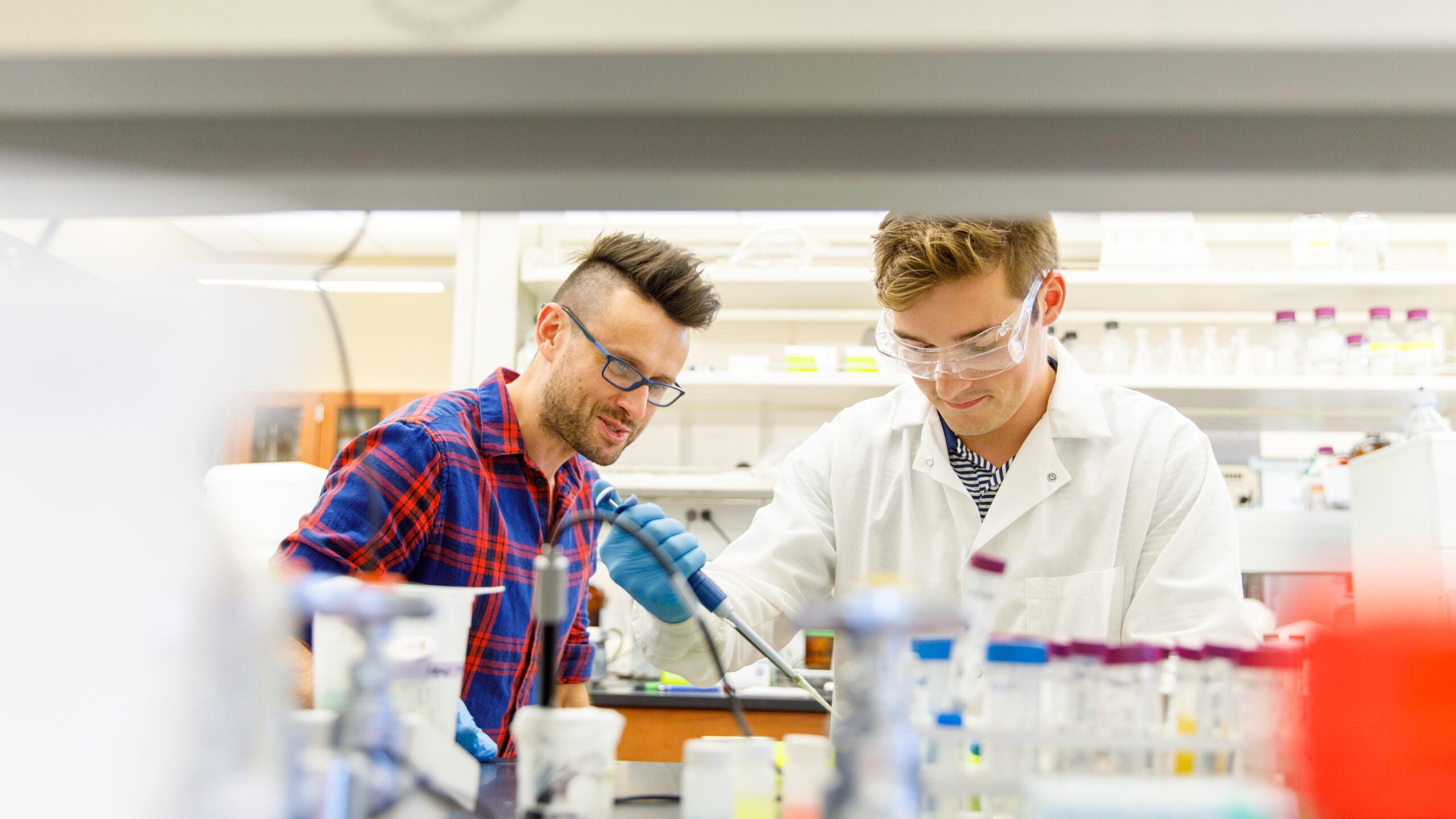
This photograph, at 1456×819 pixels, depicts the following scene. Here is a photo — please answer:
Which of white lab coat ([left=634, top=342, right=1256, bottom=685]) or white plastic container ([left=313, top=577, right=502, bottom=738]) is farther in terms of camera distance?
white lab coat ([left=634, top=342, right=1256, bottom=685])

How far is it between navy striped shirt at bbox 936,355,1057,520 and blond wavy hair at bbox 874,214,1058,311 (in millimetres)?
333

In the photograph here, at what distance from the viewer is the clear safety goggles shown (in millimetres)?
1353

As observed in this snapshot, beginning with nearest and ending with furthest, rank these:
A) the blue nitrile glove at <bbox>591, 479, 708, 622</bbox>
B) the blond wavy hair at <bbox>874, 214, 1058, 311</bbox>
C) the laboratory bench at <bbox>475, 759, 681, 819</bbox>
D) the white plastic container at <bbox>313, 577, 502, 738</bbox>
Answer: the white plastic container at <bbox>313, 577, 502, 738</bbox> → the laboratory bench at <bbox>475, 759, 681, 819</bbox> → the blue nitrile glove at <bbox>591, 479, 708, 622</bbox> → the blond wavy hair at <bbox>874, 214, 1058, 311</bbox>

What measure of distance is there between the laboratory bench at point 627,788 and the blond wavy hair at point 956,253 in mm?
702

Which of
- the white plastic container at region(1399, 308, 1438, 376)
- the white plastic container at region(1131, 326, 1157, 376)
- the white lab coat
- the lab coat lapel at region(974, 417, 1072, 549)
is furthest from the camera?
the white plastic container at region(1131, 326, 1157, 376)

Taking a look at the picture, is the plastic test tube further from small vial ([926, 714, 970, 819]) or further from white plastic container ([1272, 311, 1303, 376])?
white plastic container ([1272, 311, 1303, 376])

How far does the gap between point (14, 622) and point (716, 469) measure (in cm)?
306

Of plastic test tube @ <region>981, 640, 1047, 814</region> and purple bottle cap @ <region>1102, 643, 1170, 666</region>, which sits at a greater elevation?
purple bottle cap @ <region>1102, 643, 1170, 666</region>

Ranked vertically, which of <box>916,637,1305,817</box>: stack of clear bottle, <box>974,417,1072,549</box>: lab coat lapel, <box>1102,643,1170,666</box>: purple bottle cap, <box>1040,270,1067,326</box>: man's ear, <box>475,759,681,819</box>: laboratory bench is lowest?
<box>475,759,681,819</box>: laboratory bench

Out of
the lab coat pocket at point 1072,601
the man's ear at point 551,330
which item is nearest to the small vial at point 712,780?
the lab coat pocket at point 1072,601

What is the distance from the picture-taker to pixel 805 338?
3811 mm

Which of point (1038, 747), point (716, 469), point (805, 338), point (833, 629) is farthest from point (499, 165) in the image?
point (805, 338)

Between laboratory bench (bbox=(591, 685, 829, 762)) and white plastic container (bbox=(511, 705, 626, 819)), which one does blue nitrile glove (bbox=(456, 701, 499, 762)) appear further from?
laboratory bench (bbox=(591, 685, 829, 762))

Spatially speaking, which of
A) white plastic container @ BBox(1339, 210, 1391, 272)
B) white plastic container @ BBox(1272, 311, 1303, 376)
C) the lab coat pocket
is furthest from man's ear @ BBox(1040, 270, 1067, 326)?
white plastic container @ BBox(1339, 210, 1391, 272)
